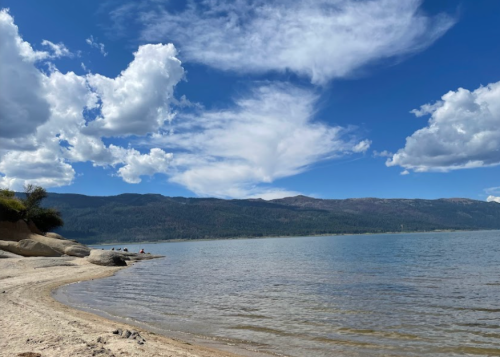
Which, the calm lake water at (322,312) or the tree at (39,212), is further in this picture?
the tree at (39,212)

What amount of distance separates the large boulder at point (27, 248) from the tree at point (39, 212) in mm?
22321

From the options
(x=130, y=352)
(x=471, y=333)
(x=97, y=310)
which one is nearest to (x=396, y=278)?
(x=471, y=333)

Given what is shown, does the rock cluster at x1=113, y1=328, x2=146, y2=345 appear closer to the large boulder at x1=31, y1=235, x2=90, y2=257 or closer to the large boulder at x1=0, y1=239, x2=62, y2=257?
the large boulder at x1=0, y1=239, x2=62, y2=257

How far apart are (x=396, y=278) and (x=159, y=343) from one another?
26.1 meters

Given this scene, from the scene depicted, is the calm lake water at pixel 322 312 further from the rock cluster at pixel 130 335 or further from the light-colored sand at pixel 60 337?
the rock cluster at pixel 130 335

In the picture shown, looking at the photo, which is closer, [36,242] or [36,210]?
[36,242]

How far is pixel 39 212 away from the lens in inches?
2699

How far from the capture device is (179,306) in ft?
67.3

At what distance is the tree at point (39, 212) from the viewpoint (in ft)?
218

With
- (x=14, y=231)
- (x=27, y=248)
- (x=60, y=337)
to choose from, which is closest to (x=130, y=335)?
(x=60, y=337)

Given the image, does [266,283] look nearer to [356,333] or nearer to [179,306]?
[179,306]

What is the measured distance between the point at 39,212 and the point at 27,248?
2823cm

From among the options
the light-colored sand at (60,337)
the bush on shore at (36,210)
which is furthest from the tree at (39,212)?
the light-colored sand at (60,337)

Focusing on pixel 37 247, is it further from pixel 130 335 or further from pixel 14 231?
Answer: pixel 130 335
